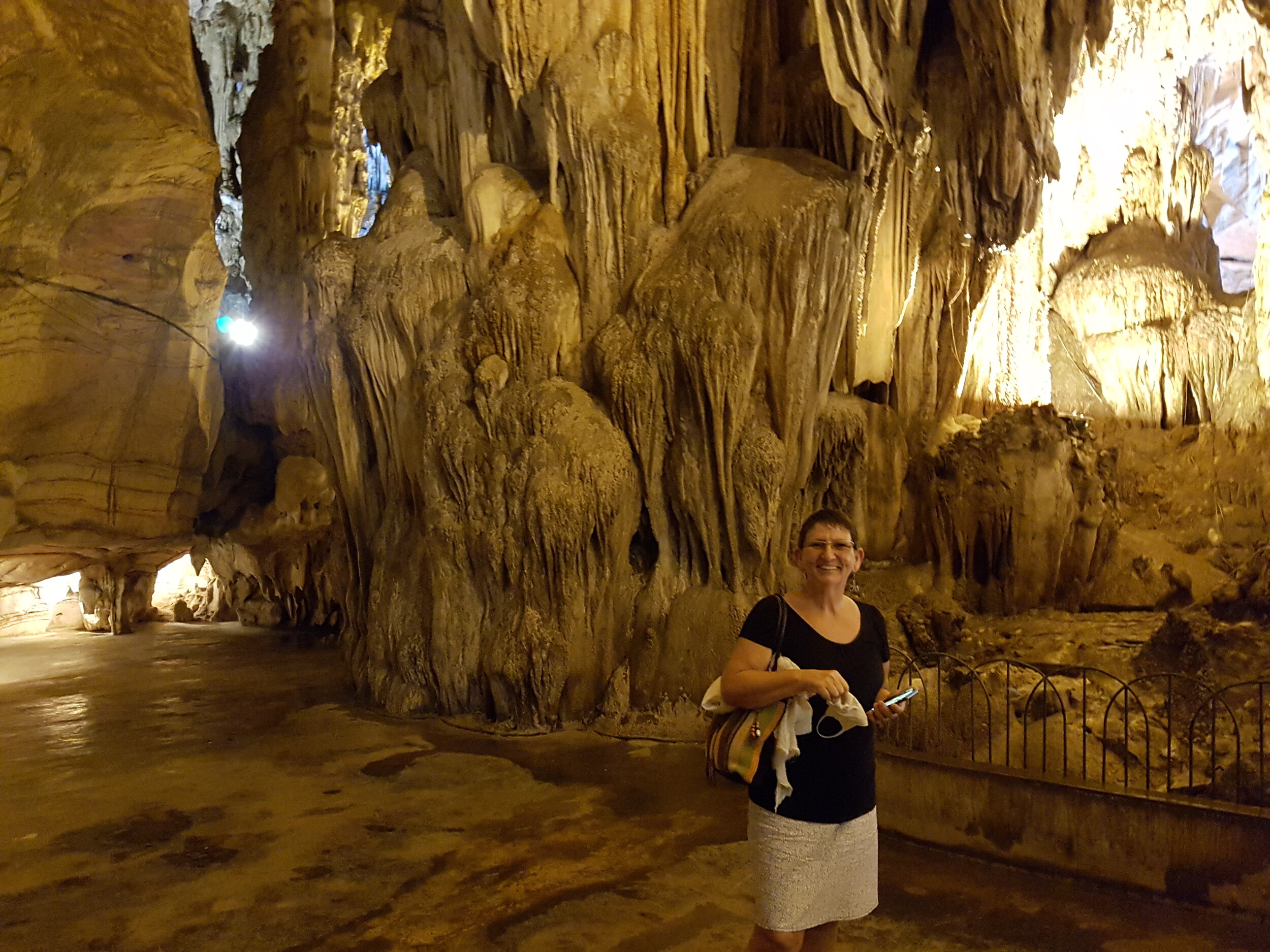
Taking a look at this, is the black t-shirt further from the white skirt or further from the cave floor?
the cave floor

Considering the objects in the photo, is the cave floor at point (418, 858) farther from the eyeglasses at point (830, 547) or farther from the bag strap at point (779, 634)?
the eyeglasses at point (830, 547)

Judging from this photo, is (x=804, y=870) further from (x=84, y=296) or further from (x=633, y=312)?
(x=84, y=296)

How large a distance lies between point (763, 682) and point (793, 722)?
0.38ft

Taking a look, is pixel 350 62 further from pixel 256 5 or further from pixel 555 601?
pixel 555 601

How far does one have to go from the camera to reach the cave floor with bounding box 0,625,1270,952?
3.44m

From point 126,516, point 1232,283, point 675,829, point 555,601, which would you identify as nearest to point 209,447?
point 126,516

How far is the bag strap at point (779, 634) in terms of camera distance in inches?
84.2

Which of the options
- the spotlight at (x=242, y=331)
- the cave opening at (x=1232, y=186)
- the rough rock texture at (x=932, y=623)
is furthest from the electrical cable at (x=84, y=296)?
the cave opening at (x=1232, y=186)

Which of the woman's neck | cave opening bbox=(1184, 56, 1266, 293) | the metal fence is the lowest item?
the metal fence

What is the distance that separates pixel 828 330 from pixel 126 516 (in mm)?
9016

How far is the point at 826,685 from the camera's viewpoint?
1992 mm

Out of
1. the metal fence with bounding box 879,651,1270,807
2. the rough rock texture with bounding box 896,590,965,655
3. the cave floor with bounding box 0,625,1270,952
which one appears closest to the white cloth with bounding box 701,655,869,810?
the cave floor with bounding box 0,625,1270,952

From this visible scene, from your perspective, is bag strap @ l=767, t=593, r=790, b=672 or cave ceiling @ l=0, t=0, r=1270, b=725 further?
cave ceiling @ l=0, t=0, r=1270, b=725

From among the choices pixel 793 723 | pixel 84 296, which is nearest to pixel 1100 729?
pixel 793 723
